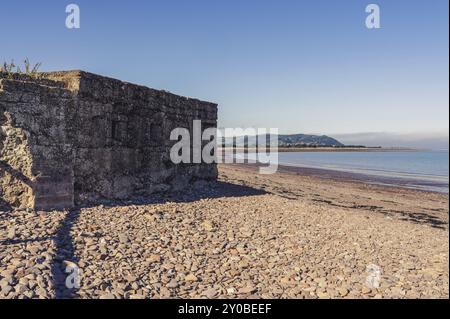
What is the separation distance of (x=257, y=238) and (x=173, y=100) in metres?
6.36

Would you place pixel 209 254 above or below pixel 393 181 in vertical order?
above

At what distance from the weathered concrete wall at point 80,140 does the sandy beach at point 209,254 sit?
0.61 m

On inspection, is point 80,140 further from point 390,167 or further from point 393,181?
point 390,167

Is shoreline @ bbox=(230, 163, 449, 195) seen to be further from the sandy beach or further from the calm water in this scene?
the sandy beach

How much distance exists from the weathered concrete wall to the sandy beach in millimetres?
607

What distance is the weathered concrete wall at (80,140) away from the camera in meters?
8.53

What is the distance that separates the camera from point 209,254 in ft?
24.7

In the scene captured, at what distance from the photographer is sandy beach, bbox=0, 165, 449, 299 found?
598 centimetres

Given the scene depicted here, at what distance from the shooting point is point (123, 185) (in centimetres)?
1085

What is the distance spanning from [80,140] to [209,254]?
4632mm

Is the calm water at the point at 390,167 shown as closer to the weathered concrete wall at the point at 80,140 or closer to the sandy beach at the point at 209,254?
the sandy beach at the point at 209,254

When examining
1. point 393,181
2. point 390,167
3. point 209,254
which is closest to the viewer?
point 209,254

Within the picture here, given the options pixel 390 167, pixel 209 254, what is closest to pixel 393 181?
pixel 390 167
